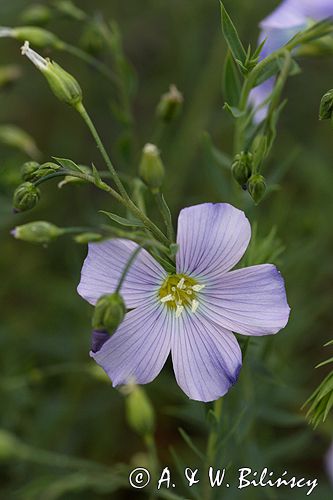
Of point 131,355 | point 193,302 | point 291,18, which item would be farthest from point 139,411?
point 291,18

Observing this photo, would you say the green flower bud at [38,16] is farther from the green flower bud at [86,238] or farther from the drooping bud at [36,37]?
the green flower bud at [86,238]

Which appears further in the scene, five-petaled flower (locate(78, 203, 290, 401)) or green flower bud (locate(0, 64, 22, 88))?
green flower bud (locate(0, 64, 22, 88))

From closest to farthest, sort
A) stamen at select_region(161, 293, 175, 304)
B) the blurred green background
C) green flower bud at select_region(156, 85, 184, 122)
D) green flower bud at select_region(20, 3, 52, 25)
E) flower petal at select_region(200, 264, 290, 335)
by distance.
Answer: flower petal at select_region(200, 264, 290, 335) < stamen at select_region(161, 293, 175, 304) < green flower bud at select_region(156, 85, 184, 122) < the blurred green background < green flower bud at select_region(20, 3, 52, 25)

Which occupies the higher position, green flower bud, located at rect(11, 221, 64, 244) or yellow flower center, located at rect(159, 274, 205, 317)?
green flower bud, located at rect(11, 221, 64, 244)

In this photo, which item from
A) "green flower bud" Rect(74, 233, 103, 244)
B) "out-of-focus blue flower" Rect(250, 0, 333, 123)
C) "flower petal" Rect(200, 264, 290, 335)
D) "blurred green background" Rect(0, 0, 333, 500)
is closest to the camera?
"green flower bud" Rect(74, 233, 103, 244)

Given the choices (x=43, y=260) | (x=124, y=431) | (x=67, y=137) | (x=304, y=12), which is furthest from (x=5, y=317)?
(x=304, y=12)

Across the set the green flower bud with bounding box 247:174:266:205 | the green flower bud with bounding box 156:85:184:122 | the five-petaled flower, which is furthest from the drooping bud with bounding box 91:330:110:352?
the green flower bud with bounding box 156:85:184:122

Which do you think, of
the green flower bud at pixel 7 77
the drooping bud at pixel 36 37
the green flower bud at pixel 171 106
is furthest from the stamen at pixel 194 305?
the green flower bud at pixel 7 77

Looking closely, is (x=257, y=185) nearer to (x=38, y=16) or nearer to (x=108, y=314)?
(x=108, y=314)

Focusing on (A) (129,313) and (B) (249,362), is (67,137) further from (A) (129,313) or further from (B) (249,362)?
(A) (129,313)

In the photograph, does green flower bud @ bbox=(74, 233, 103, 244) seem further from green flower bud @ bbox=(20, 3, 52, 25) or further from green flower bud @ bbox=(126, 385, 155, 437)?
green flower bud @ bbox=(20, 3, 52, 25)
